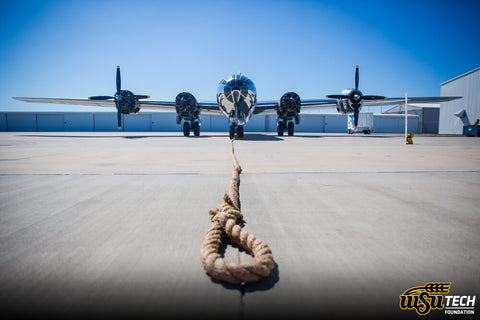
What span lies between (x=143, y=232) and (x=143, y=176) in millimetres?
2545

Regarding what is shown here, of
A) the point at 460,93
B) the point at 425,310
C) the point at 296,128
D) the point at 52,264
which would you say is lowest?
the point at 425,310

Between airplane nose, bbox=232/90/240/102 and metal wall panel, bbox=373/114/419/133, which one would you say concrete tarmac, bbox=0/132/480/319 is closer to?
airplane nose, bbox=232/90/240/102

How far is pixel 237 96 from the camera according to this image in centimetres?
1535

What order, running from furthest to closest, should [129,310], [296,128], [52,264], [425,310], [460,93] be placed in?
[296,128] < [460,93] < [52,264] < [425,310] < [129,310]

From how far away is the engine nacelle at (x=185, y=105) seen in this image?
18.4m

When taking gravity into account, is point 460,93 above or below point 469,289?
above

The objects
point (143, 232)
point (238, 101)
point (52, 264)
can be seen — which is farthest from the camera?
point (238, 101)

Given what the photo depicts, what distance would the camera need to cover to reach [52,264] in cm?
157

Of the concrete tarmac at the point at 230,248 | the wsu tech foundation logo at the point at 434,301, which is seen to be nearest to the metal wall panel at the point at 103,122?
the concrete tarmac at the point at 230,248

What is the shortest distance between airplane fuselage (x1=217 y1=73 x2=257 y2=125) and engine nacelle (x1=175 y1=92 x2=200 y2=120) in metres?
3.23

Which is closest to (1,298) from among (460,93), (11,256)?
(11,256)

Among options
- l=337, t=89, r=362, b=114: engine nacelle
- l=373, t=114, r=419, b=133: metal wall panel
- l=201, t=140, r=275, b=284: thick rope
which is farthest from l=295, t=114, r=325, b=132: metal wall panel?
l=201, t=140, r=275, b=284: thick rope

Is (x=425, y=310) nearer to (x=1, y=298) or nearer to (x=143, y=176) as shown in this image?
(x=1, y=298)

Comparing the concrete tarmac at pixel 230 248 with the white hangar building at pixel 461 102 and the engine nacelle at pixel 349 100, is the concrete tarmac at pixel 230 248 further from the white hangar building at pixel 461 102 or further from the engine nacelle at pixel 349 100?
the white hangar building at pixel 461 102
